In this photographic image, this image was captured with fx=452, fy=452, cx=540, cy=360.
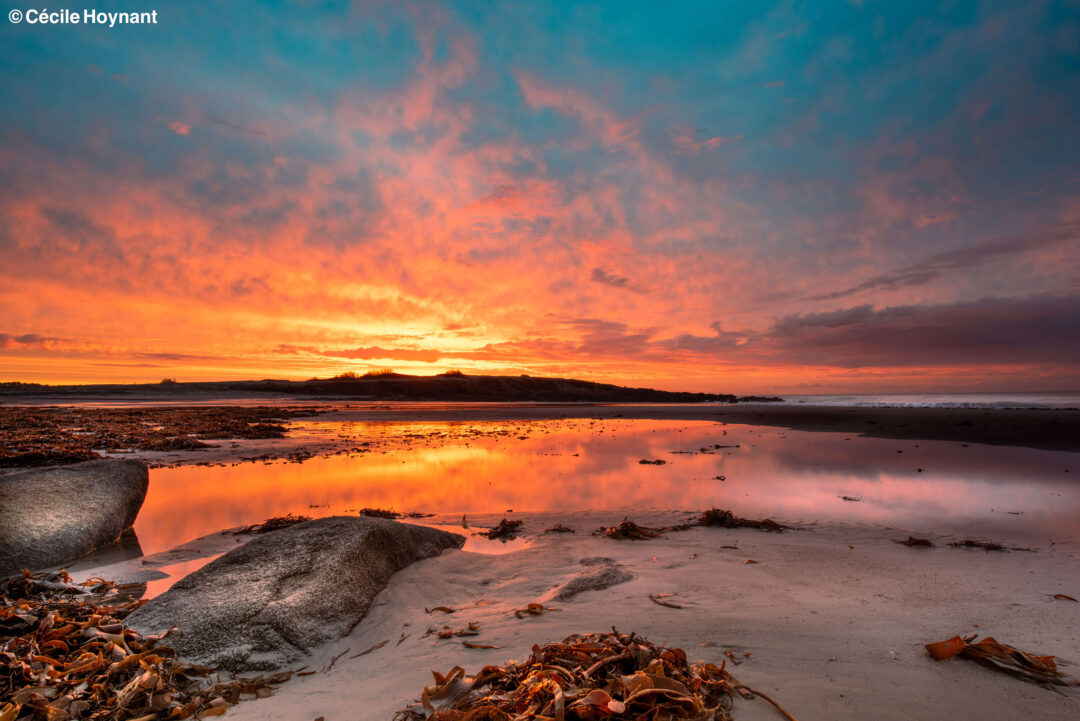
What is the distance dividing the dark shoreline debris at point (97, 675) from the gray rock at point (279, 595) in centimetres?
18

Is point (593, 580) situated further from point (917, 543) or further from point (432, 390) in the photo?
point (432, 390)

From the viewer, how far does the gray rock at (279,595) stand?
146 inches

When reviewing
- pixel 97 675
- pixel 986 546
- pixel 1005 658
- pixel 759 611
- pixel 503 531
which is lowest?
pixel 503 531

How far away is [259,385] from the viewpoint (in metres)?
87.7

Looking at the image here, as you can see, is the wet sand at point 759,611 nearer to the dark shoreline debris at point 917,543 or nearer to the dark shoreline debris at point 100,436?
the dark shoreline debris at point 917,543

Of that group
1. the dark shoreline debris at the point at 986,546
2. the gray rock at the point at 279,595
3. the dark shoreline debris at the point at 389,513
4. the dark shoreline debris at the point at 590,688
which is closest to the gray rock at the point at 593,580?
the dark shoreline debris at the point at 590,688

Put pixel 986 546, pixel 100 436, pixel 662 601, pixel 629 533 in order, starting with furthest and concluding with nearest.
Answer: pixel 100 436
pixel 629 533
pixel 986 546
pixel 662 601

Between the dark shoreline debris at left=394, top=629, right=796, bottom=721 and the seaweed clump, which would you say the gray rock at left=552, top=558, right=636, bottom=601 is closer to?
the dark shoreline debris at left=394, top=629, right=796, bottom=721

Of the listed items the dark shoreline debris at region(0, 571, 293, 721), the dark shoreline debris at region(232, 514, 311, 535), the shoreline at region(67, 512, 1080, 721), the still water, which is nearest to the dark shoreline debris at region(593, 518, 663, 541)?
the shoreline at region(67, 512, 1080, 721)

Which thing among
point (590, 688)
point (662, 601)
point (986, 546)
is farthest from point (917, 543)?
point (590, 688)

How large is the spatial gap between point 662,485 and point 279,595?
8.54 meters

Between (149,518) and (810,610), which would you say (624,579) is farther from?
(149,518)

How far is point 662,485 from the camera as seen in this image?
1082 centimetres

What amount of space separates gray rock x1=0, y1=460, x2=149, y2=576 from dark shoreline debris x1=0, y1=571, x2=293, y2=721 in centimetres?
225
